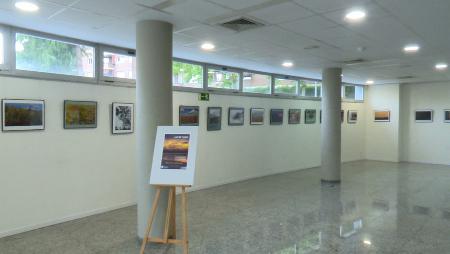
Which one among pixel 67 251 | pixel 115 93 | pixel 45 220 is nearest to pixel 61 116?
pixel 115 93

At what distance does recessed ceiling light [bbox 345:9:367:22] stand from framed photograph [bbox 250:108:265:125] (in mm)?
4943

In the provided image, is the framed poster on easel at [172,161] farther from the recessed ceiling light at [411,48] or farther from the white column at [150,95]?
the recessed ceiling light at [411,48]

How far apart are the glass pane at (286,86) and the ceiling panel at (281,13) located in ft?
19.1

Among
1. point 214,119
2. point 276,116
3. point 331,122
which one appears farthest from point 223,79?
point 331,122

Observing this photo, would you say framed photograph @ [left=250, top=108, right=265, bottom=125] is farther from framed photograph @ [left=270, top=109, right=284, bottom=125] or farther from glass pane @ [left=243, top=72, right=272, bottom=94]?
glass pane @ [left=243, top=72, right=272, bottom=94]

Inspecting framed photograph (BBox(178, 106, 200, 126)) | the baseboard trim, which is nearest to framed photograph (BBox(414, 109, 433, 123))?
framed photograph (BBox(178, 106, 200, 126))

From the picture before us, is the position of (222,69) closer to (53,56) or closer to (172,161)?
(53,56)

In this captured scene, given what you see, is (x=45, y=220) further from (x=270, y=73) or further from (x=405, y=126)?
(x=405, y=126)

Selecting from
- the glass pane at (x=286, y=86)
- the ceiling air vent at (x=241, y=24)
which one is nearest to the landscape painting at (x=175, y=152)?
the ceiling air vent at (x=241, y=24)

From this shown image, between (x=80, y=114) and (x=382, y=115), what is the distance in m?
11.4

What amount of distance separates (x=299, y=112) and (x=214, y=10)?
289 inches

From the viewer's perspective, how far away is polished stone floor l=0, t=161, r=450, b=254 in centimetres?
433

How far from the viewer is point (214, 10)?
4020 millimetres

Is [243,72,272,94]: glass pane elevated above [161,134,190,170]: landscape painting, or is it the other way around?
[243,72,272,94]: glass pane
